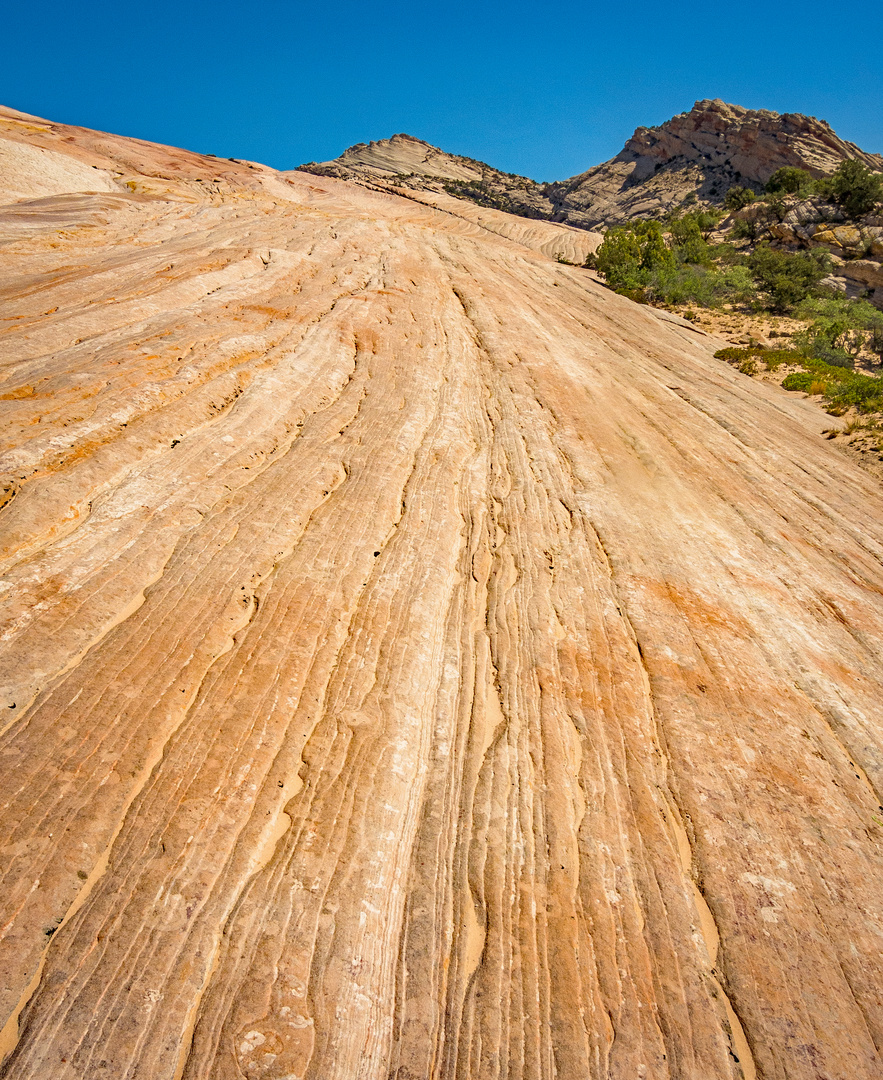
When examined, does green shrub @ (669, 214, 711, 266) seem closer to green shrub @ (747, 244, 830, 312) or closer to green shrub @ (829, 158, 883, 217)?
green shrub @ (747, 244, 830, 312)

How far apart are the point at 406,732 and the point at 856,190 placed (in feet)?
171

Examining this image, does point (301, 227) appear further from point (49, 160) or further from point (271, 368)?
point (49, 160)

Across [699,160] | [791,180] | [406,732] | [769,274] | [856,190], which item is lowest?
[406,732]

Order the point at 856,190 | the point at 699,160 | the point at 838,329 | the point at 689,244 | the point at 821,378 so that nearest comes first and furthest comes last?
the point at 821,378 → the point at 838,329 → the point at 689,244 → the point at 856,190 → the point at 699,160

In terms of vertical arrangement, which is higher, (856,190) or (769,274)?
(856,190)

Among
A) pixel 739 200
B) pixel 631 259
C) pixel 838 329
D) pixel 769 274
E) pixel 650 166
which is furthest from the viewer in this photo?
pixel 650 166

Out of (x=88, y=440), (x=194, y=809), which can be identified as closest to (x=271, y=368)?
(x=88, y=440)

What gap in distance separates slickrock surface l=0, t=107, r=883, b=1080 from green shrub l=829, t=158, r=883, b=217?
42.8m

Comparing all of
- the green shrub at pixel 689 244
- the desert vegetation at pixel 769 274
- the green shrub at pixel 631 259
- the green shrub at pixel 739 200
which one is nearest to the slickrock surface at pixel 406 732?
the desert vegetation at pixel 769 274

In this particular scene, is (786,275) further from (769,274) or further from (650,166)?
(650,166)

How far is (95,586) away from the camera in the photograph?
15.9ft

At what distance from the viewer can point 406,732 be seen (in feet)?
14.7

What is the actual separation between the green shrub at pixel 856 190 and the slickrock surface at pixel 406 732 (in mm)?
42845

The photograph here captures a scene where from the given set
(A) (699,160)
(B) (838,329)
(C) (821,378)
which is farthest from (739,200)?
(C) (821,378)
